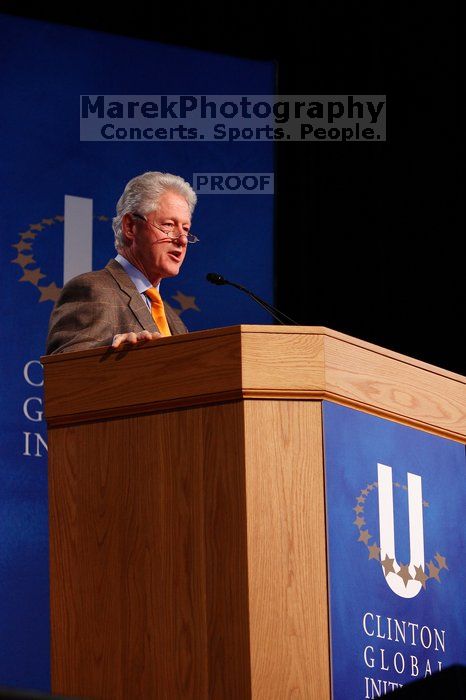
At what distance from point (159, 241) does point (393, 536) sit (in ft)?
3.42

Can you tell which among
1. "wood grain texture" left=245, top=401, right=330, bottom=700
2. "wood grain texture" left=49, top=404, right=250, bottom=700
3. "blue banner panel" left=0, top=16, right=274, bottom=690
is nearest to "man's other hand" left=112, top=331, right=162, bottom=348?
"wood grain texture" left=49, top=404, right=250, bottom=700

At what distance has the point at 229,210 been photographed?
4.40 meters

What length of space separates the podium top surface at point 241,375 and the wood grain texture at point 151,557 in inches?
1.6

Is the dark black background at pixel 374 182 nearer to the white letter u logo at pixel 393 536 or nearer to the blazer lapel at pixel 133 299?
the blazer lapel at pixel 133 299

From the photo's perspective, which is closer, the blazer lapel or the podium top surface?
the podium top surface

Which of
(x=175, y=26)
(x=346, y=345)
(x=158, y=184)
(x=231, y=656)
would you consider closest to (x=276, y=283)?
(x=175, y=26)

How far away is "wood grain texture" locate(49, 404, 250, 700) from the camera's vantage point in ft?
6.94

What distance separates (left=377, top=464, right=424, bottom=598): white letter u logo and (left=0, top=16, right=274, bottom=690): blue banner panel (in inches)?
66.1

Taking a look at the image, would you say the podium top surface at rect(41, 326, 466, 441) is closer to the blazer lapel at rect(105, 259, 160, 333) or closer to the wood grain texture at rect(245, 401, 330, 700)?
the wood grain texture at rect(245, 401, 330, 700)

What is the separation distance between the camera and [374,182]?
15.6 ft

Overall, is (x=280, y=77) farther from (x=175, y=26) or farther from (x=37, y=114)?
(x=37, y=114)

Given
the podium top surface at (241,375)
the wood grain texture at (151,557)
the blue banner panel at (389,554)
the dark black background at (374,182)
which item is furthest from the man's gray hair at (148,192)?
the dark black background at (374,182)

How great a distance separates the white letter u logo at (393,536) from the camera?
7.45 ft

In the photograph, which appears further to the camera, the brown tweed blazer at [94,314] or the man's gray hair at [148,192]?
the man's gray hair at [148,192]
